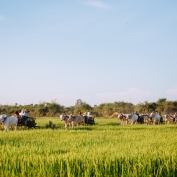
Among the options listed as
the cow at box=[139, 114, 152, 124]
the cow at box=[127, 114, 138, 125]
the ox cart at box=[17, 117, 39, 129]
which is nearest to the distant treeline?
the cow at box=[139, 114, 152, 124]

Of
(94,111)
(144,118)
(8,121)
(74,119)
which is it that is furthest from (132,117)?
(94,111)

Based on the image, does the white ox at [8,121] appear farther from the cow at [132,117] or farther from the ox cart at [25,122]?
the cow at [132,117]

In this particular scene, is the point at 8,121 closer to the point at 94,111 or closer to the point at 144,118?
the point at 144,118

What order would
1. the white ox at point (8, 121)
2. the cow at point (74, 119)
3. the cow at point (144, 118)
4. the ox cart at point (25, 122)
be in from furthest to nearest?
the cow at point (144, 118), the cow at point (74, 119), the ox cart at point (25, 122), the white ox at point (8, 121)

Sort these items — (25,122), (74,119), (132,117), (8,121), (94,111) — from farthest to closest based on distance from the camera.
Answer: (94,111) < (132,117) < (74,119) < (25,122) < (8,121)

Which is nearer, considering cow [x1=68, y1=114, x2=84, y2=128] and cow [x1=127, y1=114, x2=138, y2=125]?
cow [x1=68, y1=114, x2=84, y2=128]

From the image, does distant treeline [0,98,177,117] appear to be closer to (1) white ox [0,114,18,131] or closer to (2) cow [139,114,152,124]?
(2) cow [139,114,152,124]

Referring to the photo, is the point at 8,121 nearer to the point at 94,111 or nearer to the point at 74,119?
the point at 74,119

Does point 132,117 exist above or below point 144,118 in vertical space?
above

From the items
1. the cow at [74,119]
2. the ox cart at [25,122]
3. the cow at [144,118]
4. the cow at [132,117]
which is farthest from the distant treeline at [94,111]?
the ox cart at [25,122]

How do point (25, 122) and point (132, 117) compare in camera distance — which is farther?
point (132, 117)

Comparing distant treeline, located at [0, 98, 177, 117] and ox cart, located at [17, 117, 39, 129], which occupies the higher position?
distant treeline, located at [0, 98, 177, 117]

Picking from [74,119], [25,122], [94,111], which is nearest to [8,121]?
[25,122]

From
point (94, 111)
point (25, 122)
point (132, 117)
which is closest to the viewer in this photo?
point (25, 122)
